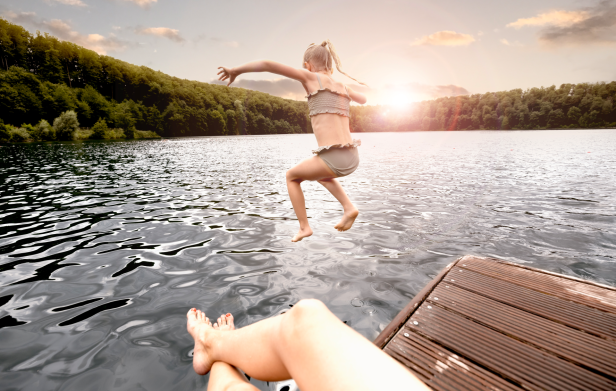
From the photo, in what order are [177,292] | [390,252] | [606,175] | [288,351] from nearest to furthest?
1. [288,351]
2. [177,292]
3. [390,252]
4. [606,175]

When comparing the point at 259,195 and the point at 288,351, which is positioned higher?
the point at 288,351

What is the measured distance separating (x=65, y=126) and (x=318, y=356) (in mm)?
61097

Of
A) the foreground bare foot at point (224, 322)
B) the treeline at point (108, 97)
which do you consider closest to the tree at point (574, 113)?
the treeline at point (108, 97)

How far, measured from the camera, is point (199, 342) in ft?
8.23

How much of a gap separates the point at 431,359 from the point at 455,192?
10.2m

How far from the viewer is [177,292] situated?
4.08m

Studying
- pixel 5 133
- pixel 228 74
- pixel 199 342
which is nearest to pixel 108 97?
pixel 5 133

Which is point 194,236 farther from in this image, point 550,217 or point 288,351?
point 550,217

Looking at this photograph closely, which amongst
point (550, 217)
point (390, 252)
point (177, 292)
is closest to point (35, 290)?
point (177, 292)

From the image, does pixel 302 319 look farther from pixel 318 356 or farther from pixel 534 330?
pixel 534 330

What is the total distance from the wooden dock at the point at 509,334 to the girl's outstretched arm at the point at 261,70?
254 centimetres

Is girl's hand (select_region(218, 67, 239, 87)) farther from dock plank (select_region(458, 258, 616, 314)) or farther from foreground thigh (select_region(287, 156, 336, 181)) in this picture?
dock plank (select_region(458, 258, 616, 314))

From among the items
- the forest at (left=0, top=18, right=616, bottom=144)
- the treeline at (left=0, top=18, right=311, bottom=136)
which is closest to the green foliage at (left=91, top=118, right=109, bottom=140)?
the forest at (left=0, top=18, right=616, bottom=144)

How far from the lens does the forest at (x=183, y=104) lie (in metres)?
59.8
